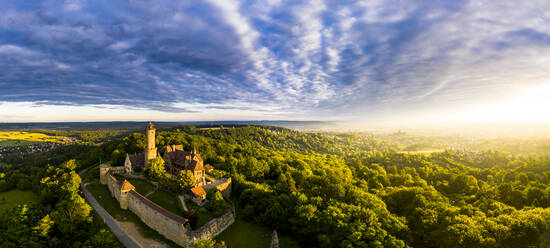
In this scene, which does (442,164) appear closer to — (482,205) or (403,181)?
(403,181)

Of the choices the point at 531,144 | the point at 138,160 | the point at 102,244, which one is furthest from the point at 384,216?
the point at 531,144

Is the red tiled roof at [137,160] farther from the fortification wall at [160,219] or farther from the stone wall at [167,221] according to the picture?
the fortification wall at [160,219]

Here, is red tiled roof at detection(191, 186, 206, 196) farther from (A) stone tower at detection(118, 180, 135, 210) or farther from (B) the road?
(A) stone tower at detection(118, 180, 135, 210)

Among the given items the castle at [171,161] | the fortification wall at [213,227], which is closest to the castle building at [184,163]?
the castle at [171,161]

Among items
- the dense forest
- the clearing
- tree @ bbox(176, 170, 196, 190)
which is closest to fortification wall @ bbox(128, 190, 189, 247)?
the dense forest

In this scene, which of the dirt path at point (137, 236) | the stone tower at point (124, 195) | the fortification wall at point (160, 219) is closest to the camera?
the fortification wall at point (160, 219)
